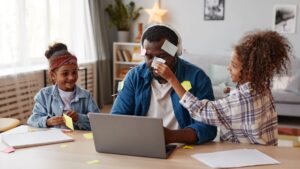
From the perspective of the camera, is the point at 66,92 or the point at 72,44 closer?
the point at 66,92

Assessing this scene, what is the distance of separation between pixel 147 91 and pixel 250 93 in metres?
0.53

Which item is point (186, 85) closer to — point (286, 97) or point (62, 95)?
point (62, 95)

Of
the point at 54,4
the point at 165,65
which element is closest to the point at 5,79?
the point at 54,4

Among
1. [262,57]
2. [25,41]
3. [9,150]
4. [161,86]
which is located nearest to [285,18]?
[25,41]

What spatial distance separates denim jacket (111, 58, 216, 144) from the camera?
187cm

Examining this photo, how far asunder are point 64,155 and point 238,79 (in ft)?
2.59

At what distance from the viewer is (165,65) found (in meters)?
1.77

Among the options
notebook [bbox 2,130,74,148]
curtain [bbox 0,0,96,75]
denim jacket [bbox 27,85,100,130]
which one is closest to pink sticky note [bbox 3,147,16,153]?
notebook [bbox 2,130,74,148]

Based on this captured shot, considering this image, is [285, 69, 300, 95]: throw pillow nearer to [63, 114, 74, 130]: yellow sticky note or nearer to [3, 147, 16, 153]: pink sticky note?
[63, 114, 74, 130]: yellow sticky note

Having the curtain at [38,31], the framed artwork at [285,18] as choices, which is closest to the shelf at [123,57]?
the curtain at [38,31]

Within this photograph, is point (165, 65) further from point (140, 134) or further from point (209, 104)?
point (140, 134)

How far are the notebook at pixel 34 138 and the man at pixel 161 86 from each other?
31 centimetres

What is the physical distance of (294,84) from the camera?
479 cm

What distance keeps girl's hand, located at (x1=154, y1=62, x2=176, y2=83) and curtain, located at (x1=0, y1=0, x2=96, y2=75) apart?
1.97 m
